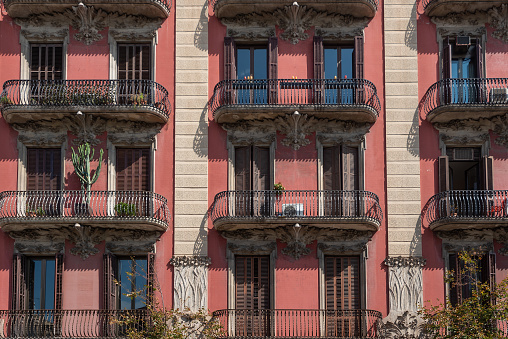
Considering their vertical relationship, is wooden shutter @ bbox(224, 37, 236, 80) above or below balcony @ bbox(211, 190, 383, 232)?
above

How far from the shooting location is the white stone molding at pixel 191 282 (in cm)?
2667

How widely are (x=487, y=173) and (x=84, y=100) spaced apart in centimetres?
1238

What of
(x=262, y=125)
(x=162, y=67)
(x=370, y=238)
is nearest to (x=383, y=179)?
(x=370, y=238)

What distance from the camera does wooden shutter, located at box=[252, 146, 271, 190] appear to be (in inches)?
1097

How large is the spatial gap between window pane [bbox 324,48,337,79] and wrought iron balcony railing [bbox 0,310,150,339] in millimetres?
9414

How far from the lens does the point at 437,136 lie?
92.0 feet

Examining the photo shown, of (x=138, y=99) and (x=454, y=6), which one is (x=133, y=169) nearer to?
(x=138, y=99)

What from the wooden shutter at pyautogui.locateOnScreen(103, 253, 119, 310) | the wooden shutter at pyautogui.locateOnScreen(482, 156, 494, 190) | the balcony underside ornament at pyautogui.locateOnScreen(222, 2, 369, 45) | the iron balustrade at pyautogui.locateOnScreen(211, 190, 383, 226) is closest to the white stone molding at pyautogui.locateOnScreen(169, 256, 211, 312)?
the iron balustrade at pyautogui.locateOnScreen(211, 190, 383, 226)

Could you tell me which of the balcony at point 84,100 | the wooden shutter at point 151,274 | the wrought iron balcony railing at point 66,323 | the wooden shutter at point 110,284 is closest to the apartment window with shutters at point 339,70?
the balcony at point 84,100

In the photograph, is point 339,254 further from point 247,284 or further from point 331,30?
point 331,30

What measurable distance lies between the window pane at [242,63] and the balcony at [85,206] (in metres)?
4.84

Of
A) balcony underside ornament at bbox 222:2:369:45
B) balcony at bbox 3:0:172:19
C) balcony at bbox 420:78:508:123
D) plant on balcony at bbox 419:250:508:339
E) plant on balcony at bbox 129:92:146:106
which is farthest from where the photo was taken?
balcony underside ornament at bbox 222:2:369:45

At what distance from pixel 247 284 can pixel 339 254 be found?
2911 mm

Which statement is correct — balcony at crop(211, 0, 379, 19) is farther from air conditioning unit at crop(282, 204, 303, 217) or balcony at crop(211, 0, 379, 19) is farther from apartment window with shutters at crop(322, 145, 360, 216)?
air conditioning unit at crop(282, 204, 303, 217)
